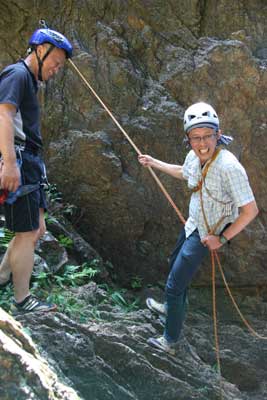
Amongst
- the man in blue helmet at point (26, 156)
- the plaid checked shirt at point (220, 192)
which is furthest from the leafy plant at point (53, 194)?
the plaid checked shirt at point (220, 192)

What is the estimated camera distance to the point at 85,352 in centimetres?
368

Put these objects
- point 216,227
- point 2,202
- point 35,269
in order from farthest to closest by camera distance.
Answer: point 35,269
point 216,227
point 2,202

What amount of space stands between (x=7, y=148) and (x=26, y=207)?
50 centimetres

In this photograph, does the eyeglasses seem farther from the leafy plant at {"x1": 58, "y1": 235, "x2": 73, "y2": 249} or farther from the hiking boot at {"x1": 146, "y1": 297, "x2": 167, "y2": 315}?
the leafy plant at {"x1": 58, "y1": 235, "x2": 73, "y2": 249}

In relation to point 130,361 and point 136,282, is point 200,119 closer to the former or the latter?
point 130,361

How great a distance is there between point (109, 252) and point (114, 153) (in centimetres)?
131

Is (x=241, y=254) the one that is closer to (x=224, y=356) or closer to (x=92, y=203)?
(x=224, y=356)

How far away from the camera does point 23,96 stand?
11.8ft

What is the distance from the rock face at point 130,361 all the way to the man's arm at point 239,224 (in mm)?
1055

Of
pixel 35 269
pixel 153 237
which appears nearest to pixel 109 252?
pixel 153 237

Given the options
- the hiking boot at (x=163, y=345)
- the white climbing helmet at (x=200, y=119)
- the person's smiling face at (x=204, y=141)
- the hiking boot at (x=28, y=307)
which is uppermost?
the white climbing helmet at (x=200, y=119)

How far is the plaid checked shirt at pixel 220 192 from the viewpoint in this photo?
3659 millimetres

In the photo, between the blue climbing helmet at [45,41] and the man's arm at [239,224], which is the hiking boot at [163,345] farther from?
the blue climbing helmet at [45,41]

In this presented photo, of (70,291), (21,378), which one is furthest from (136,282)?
(21,378)
